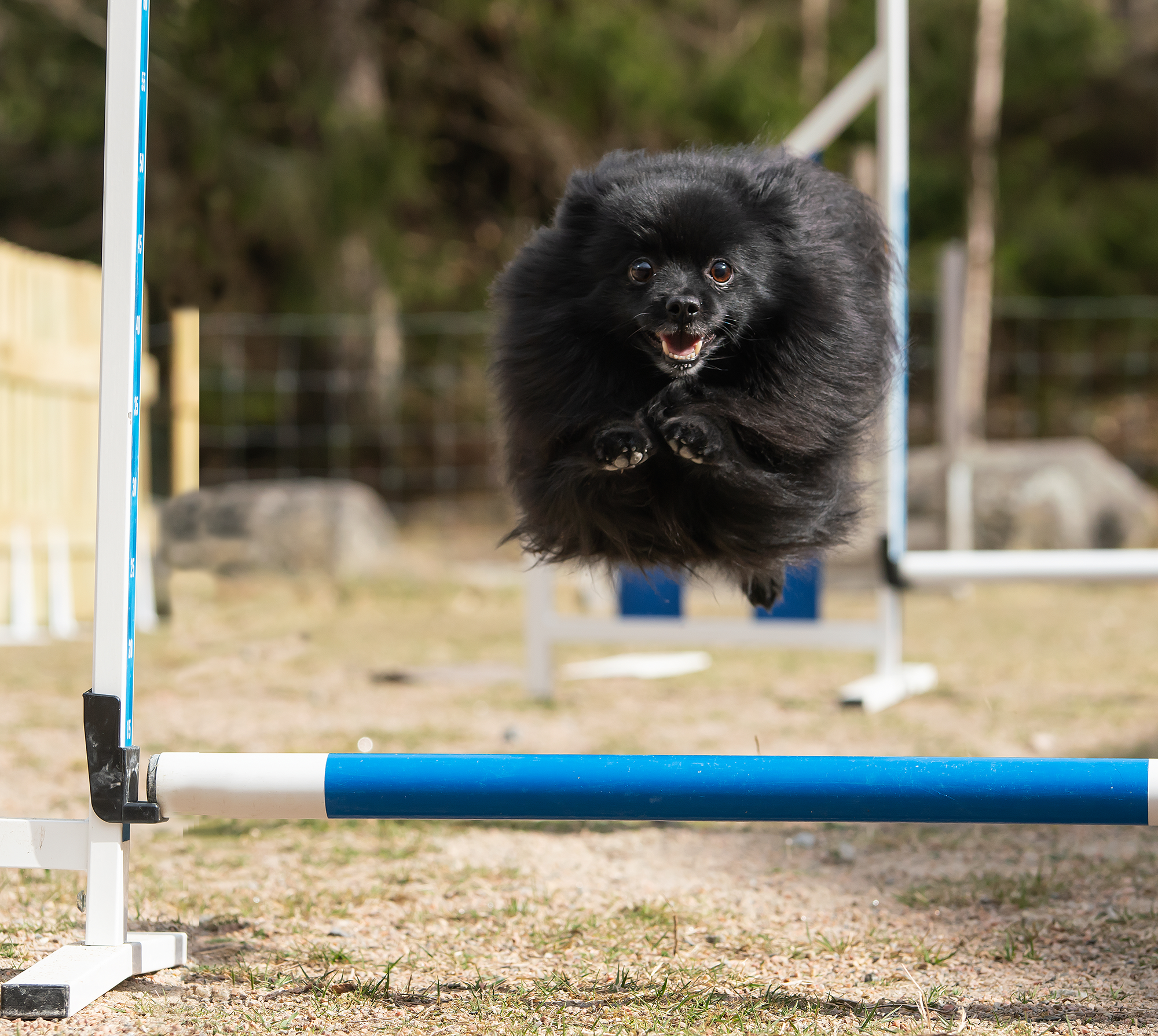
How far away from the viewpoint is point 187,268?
13.3ft

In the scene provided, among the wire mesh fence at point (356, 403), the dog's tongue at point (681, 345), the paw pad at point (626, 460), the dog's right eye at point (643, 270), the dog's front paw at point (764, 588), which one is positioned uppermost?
the wire mesh fence at point (356, 403)

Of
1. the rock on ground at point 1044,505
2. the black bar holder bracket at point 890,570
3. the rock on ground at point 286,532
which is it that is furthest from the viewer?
the rock on ground at point 1044,505

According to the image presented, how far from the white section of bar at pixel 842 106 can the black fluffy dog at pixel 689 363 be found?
165 cm

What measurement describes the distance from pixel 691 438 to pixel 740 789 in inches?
18.8

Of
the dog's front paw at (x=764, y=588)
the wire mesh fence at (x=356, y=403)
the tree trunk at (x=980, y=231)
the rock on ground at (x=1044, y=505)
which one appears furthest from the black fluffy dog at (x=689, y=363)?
the tree trunk at (x=980, y=231)

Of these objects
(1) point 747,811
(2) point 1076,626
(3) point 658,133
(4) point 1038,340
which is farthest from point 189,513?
(4) point 1038,340

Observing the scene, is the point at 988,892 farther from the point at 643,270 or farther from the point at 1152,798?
the point at 643,270

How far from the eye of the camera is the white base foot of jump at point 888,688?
3.76m

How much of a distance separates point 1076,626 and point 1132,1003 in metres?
4.16

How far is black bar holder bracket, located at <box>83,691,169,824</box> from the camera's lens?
5.70 ft

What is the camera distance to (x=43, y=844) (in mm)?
1790

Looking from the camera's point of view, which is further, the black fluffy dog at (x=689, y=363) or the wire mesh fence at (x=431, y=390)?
the wire mesh fence at (x=431, y=390)

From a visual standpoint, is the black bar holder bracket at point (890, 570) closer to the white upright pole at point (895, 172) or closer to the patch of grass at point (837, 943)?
the white upright pole at point (895, 172)

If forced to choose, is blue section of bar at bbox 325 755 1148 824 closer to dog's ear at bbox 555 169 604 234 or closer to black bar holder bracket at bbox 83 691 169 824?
black bar holder bracket at bbox 83 691 169 824
